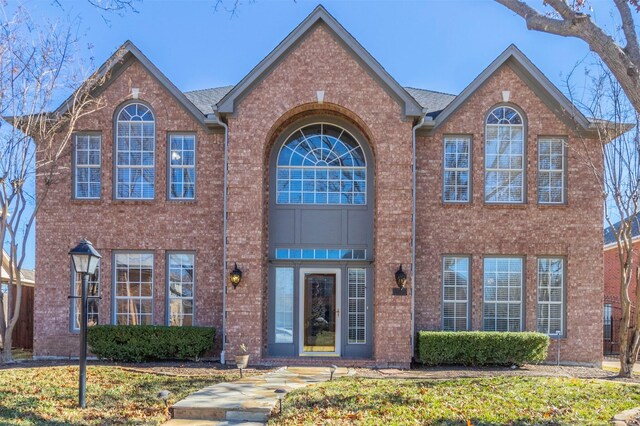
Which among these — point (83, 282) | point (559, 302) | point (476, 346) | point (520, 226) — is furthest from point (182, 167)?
point (559, 302)

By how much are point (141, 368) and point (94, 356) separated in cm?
231

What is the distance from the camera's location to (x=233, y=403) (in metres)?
8.19

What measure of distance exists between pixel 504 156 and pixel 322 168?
469cm

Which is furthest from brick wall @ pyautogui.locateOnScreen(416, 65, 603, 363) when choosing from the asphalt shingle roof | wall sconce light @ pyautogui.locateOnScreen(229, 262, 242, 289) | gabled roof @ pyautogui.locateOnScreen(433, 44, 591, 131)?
wall sconce light @ pyautogui.locateOnScreen(229, 262, 242, 289)

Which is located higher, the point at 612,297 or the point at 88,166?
the point at 88,166

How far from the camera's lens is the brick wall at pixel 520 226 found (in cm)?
1318

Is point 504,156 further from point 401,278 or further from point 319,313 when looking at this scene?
point 319,313

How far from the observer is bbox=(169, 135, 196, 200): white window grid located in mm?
13445

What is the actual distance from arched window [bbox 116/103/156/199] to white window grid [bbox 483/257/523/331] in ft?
29.4

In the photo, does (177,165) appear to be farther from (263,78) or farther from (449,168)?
(449,168)

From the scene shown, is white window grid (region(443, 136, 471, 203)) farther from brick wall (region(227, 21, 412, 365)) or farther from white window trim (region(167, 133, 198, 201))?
white window trim (region(167, 133, 198, 201))

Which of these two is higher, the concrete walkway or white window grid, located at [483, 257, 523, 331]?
white window grid, located at [483, 257, 523, 331]

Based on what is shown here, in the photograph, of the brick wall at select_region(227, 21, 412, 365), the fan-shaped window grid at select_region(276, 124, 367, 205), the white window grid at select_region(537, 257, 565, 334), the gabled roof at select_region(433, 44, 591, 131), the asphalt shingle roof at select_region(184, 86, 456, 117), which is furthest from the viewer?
the asphalt shingle roof at select_region(184, 86, 456, 117)

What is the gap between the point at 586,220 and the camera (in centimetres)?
1328
